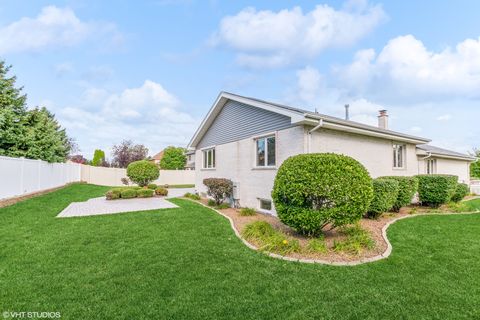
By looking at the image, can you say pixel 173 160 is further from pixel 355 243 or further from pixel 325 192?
pixel 355 243

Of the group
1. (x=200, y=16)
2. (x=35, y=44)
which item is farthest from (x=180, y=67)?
(x=35, y=44)

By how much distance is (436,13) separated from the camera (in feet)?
35.7

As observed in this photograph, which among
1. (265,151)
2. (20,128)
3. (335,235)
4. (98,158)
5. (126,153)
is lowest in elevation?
(335,235)

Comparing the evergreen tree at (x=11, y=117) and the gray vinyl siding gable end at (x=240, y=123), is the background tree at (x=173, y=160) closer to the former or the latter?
the evergreen tree at (x=11, y=117)

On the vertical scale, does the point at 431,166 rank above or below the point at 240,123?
below

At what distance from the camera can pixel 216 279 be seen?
417 cm

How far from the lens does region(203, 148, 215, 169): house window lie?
1502 centimetres

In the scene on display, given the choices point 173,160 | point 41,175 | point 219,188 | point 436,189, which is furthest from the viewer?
point 173,160

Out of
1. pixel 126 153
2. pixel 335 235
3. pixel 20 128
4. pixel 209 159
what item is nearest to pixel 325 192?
pixel 335 235

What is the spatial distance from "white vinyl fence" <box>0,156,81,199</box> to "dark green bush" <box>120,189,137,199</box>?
4.81m

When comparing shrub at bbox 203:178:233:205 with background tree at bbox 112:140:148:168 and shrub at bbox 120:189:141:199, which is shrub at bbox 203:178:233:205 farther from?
background tree at bbox 112:140:148:168

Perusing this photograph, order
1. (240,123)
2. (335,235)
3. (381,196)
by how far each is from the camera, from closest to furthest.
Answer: (335,235), (381,196), (240,123)

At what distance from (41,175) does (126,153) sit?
775 inches

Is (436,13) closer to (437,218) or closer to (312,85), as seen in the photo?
(312,85)
